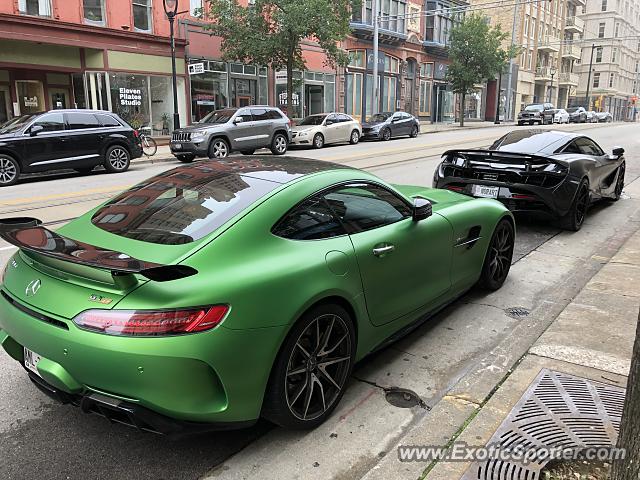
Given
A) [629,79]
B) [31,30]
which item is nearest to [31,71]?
[31,30]

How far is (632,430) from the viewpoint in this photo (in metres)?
2.20

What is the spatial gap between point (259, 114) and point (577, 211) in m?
13.2

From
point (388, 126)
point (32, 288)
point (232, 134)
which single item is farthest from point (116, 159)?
point (388, 126)

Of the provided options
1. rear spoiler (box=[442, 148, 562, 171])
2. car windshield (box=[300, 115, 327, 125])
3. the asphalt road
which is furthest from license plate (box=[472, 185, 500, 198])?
car windshield (box=[300, 115, 327, 125])

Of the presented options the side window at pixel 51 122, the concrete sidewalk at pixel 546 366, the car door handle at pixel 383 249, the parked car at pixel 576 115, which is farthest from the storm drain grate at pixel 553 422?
the parked car at pixel 576 115

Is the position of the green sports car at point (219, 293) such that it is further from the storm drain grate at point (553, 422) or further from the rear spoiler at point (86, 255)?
the storm drain grate at point (553, 422)

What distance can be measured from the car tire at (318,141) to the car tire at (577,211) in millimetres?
14850

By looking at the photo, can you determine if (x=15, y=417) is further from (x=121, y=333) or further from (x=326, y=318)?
(x=326, y=318)

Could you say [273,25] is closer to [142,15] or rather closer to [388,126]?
[142,15]

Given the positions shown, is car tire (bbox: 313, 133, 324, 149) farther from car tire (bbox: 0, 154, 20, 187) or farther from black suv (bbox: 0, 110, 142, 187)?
car tire (bbox: 0, 154, 20, 187)

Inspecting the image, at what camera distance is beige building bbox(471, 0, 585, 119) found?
189ft

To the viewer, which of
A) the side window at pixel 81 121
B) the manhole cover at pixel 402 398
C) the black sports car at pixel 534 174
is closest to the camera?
the manhole cover at pixel 402 398

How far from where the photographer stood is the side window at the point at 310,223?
10.5 ft

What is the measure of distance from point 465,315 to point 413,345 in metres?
0.85
